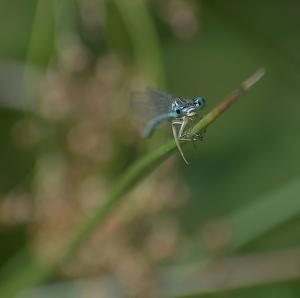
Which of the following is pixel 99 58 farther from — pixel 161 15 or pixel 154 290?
pixel 154 290

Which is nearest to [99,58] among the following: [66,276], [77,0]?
[77,0]

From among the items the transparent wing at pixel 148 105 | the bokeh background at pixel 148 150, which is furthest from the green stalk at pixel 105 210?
the transparent wing at pixel 148 105

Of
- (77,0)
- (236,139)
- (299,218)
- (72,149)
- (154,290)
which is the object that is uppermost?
(77,0)

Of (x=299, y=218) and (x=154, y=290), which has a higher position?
(x=299, y=218)

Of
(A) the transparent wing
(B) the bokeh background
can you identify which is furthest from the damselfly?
(B) the bokeh background

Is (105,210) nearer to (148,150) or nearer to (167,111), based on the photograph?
(167,111)
